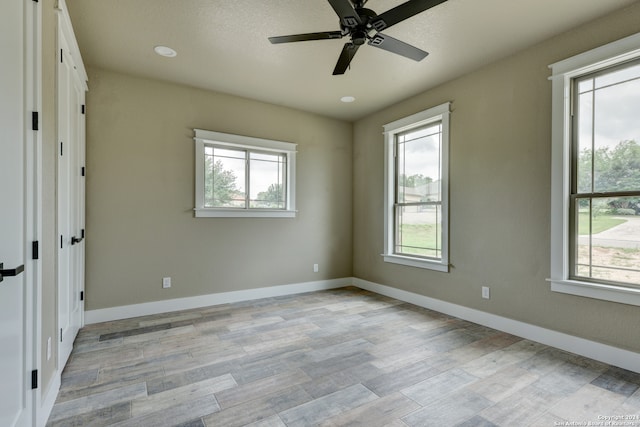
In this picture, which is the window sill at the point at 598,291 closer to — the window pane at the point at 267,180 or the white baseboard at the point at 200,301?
the white baseboard at the point at 200,301

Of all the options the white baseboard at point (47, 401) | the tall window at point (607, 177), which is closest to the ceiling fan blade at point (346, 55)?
the tall window at point (607, 177)

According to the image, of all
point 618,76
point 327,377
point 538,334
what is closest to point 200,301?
point 327,377

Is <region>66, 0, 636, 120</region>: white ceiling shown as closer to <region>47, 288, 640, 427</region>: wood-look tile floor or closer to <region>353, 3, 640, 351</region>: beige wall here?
<region>353, 3, 640, 351</region>: beige wall

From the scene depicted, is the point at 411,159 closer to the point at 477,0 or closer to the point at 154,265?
the point at 477,0

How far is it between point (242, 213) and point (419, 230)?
236cm

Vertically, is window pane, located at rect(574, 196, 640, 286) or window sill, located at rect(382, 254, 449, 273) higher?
window pane, located at rect(574, 196, 640, 286)

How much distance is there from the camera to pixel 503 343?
2.89 meters

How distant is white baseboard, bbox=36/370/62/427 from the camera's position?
1.67 meters

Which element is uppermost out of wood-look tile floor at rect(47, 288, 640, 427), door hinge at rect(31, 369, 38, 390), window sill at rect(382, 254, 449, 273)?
window sill at rect(382, 254, 449, 273)

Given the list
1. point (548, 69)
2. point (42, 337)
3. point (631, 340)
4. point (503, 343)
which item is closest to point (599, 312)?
point (631, 340)

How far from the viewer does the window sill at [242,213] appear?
3965 mm

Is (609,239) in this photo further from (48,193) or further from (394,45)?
(48,193)

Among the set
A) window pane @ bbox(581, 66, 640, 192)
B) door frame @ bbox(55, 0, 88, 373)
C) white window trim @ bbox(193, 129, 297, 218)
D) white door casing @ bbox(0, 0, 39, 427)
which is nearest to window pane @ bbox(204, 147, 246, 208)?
white window trim @ bbox(193, 129, 297, 218)

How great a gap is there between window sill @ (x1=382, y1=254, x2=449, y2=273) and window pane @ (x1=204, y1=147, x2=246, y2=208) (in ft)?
7.20
